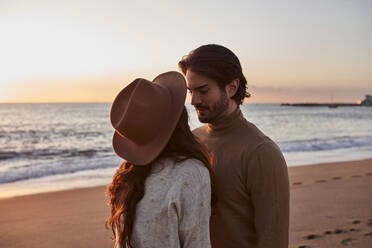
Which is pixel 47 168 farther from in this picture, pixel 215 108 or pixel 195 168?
pixel 195 168

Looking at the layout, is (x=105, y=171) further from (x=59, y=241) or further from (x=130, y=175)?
(x=130, y=175)

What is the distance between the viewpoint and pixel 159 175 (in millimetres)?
1618

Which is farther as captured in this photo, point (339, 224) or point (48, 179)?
point (48, 179)

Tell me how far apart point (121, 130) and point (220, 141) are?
2.61 ft

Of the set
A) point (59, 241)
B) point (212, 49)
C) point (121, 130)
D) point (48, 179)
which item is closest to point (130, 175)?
point (121, 130)

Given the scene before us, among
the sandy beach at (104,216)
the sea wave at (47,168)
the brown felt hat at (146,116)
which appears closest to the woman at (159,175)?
the brown felt hat at (146,116)

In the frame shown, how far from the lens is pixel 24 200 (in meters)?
7.74

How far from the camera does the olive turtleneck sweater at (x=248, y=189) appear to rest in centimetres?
197

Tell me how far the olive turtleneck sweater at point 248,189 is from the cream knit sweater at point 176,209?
20.1 inches

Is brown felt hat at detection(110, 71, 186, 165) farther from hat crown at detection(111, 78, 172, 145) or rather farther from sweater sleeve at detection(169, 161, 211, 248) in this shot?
sweater sleeve at detection(169, 161, 211, 248)

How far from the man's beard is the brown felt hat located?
49 cm

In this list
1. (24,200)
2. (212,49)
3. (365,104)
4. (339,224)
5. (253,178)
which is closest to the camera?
(253,178)

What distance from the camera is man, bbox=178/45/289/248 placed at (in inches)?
77.7

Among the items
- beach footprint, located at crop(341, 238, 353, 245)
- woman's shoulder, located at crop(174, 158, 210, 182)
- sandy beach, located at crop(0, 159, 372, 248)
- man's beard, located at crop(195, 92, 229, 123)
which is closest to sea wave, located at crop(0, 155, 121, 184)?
sandy beach, located at crop(0, 159, 372, 248)
